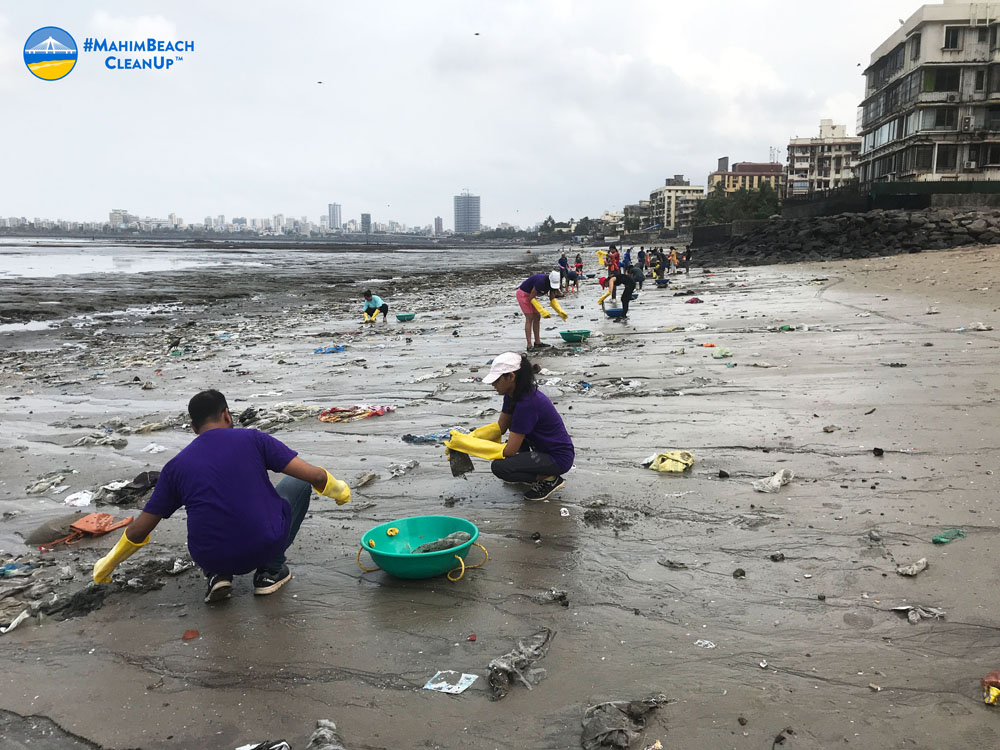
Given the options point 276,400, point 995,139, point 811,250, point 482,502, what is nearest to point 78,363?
point 276,400

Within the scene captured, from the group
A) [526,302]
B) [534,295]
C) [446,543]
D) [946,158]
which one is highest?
[946,158]

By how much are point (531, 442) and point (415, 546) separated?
4.17 ft

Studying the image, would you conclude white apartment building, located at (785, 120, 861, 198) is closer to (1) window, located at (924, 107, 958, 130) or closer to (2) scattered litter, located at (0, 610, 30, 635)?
(1) window, located at (924, 107, 958, 130)

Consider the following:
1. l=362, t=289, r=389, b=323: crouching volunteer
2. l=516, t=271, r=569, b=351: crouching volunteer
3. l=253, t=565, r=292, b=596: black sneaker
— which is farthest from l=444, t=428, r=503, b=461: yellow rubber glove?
l=362, t=289, r=389, b=323: crouching volunteer

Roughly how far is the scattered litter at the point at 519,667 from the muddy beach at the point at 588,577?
4 centimetres

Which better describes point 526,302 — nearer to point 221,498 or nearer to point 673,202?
point 221,498

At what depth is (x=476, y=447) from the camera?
4871 mm

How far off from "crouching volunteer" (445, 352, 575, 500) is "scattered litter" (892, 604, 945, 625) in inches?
89.6

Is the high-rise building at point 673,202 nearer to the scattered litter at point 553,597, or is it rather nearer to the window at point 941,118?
the window at point 941,118

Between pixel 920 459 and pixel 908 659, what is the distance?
2.77 meters

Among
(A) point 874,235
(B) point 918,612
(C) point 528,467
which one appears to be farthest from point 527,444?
(A) point 874,235

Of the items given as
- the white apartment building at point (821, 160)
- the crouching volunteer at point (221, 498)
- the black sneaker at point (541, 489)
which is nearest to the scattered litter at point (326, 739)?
the crouching volunteer at point (221, 498)

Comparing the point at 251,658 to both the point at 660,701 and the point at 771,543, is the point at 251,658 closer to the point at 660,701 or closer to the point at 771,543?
the point at 660,701

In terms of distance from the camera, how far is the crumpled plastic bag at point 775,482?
4.82 metres
